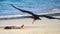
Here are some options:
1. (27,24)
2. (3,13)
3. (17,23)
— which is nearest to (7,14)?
(3,13)

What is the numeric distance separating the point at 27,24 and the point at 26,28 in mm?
47

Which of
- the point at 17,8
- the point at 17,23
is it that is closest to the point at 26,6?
the point at 17,8

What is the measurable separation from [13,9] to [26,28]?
26 cm

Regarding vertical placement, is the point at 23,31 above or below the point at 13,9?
below

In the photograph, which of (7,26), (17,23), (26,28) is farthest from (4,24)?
(26,28)

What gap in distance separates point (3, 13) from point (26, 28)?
315 mm

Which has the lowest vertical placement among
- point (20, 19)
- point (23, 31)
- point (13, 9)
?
point (23, 31)

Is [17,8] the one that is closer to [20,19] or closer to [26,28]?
[20,19]

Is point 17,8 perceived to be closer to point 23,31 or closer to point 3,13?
point 3,13

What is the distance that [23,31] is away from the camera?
64.1 inches

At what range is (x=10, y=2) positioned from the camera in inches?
65.3

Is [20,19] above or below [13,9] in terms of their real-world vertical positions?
below

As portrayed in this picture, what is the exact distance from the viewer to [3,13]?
1659 mm

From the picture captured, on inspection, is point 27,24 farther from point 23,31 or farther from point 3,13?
point 3,13
